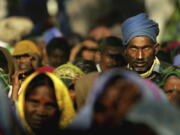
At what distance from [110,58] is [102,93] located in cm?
476

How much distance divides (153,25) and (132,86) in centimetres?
426

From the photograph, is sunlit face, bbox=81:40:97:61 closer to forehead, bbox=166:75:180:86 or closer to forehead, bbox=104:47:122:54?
forehead, bbox=104:47:122:54

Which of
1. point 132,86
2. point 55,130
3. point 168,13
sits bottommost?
point 168,13

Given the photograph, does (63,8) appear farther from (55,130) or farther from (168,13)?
(55,130)

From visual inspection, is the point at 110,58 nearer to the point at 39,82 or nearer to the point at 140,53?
the point at 140,53

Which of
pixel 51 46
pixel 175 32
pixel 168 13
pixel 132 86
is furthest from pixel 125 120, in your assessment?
pixel 168 13

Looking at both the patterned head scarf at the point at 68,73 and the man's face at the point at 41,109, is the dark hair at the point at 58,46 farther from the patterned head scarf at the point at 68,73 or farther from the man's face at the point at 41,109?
the man's face at the point at 41,109

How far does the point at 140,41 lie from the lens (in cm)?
1029

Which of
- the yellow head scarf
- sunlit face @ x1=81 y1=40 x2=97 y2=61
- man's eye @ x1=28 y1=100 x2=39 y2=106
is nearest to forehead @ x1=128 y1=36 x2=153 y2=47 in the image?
the yellow head scarf

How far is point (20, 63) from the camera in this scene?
12.2 metres

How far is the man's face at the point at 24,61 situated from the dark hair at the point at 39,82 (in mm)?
3893

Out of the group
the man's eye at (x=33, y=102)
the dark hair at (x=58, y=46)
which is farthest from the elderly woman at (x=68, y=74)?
the dark hair at (x=58, y=46)

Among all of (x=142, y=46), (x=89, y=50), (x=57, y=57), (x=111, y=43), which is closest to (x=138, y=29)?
(x=142, y=46)

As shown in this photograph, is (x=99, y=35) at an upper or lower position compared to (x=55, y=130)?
lower
